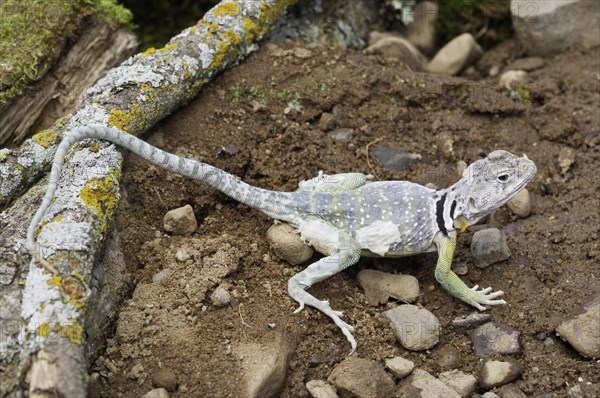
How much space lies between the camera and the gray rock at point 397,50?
762 centimetres

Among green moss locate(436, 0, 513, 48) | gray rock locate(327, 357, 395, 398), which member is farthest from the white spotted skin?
green moss locate(436, 0, 513, 48)

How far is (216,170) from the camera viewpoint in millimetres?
5598

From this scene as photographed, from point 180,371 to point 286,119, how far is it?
283 centimetres

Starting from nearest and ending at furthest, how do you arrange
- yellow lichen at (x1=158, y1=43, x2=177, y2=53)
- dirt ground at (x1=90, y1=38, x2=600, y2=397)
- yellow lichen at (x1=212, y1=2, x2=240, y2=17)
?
1. dirt ground at (x1=90, y1=38, x2=600, y2=397)
2. yellow lichen at (x1=158, y1=43, x2=177, y2=53)
3. yellow lichen at (x1=212, y1=2, x2=240, y2=17)

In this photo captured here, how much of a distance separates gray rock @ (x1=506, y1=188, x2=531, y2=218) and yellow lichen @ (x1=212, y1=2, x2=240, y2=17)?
3266 mm

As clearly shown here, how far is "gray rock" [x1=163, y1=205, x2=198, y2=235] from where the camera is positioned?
18.3ft

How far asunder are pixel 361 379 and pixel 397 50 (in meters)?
4.28

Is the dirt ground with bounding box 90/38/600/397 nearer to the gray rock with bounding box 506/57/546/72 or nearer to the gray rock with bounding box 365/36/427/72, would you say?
the gray rock with bounding box 506/57/546/72

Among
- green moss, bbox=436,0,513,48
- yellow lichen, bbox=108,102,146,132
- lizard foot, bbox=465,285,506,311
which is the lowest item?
lizard foot, bbox=465,285,506,311

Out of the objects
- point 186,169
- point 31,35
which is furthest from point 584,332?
point 31,35

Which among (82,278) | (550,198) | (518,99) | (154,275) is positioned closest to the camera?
(82,278)

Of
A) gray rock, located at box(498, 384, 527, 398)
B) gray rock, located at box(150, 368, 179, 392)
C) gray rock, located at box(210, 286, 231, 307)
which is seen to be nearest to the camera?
gray rock, located at box(150, 368, 179, 392)

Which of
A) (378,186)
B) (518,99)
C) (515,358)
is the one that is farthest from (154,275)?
(518,99)

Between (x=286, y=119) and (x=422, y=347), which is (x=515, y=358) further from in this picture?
(x=286, y=119)
